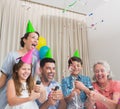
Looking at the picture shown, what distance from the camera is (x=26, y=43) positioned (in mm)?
1652

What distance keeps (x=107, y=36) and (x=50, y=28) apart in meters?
0.81

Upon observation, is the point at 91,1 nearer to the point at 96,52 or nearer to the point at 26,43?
the point at 96,52

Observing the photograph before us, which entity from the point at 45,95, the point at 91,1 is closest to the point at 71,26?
the point at 91,1

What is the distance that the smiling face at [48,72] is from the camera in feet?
5.05

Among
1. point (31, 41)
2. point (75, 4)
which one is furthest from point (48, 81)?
point (75, 4)

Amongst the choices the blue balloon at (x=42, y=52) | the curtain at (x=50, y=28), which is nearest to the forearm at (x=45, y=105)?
the blue balloon at (x=42, y=52)

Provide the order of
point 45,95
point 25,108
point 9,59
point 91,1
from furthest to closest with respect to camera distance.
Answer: point 91,1, point 9,59, point 45,95, point 25,108

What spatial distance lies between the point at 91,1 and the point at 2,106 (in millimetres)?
2073

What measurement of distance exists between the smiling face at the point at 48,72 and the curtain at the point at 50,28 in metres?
1.24

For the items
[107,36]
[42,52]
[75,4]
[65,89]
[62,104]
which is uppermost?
[75,4]

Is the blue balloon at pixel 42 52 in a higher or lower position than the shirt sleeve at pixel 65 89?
higher

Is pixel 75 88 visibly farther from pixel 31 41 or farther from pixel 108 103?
pixel 31 41

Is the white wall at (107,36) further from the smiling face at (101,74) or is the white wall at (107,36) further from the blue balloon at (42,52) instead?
the blue balloon at (42,52)

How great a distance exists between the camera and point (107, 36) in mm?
2893
